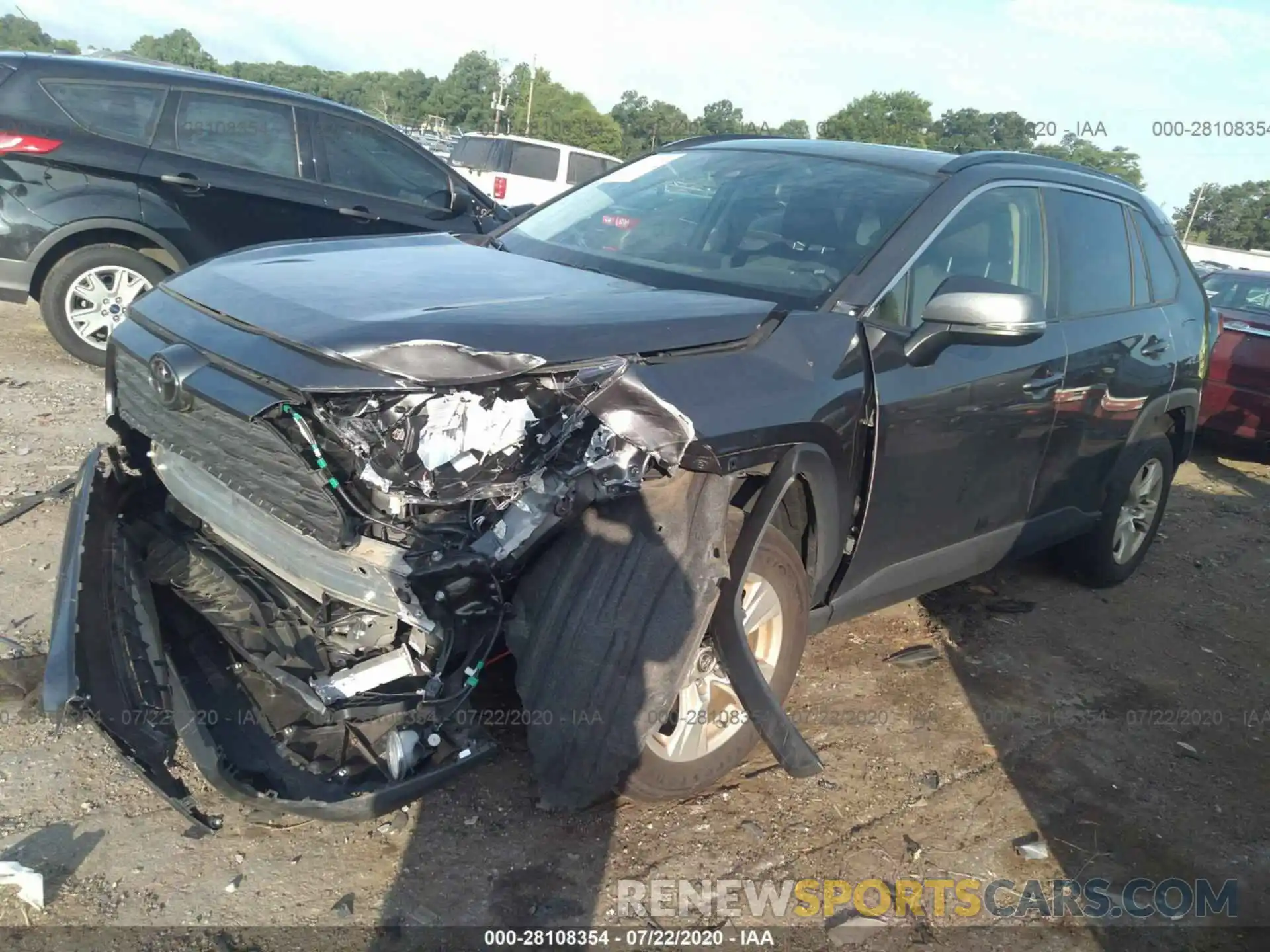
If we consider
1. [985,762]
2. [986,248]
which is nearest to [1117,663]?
[985,762]

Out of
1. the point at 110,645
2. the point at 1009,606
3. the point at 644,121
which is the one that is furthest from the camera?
the point at 644,121

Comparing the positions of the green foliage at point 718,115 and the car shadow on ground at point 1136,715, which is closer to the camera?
the car shadow on ground at point 1136,715

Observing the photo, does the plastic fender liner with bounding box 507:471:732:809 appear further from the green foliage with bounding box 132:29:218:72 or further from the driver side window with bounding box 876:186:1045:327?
the green foliage with bounding box 132:29:218:72

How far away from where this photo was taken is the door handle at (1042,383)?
12.1 feet

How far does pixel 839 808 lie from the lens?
3.10 metres

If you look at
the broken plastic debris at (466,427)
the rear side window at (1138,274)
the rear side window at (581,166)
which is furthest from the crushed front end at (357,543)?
the rear side window at (581,166)

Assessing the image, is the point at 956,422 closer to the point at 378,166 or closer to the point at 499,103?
the point at 378,166

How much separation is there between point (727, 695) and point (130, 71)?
596 centimetres

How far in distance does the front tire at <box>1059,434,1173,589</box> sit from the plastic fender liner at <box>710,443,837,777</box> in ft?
8.69

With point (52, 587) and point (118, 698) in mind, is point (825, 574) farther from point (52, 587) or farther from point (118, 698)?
point (52, 587)

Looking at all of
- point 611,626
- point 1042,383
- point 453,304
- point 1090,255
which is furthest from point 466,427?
point 1090,255

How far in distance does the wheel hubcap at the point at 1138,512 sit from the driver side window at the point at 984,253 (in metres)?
1.57

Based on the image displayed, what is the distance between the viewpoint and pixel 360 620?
2680mm

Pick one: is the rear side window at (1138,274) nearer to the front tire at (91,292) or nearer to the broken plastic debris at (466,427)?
the broken plastic debris at (466,427)
